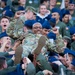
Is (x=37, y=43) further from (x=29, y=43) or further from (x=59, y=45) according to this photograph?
(x=59, y=45)

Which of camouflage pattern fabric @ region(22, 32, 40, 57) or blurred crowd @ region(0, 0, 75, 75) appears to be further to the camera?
camouflage pattern fabric @ region(22, 32, 40, 57)

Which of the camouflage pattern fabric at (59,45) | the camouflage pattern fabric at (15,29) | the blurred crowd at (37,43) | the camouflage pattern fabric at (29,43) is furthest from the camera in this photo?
the camouflage pattern fabric at (15,29)

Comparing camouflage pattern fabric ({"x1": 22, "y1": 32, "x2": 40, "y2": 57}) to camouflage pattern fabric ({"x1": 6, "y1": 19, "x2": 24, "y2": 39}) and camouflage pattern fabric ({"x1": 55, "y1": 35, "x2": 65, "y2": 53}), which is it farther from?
camouflage pattern fabric ({"x1": 55, "y1": 35, "x2": 65, "y2": 53})

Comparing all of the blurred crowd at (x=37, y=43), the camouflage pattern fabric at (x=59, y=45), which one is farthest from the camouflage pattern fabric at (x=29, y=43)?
the camouflage pattern fabric at (x=59, y=45)

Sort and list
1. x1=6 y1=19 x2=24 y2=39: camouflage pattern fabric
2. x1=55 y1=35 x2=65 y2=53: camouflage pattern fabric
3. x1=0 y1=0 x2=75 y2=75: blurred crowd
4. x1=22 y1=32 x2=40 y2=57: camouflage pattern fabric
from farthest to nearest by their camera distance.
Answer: x1=6 y1=19 x2=24 y2=39: camouflage pattern fabric
x1=55 y1=35 x2=65 y2=53: camouflage pattern fabric
x1=22 y1=32 x2=40 y2=57: camouflage pattern fabric
x1=0 y1=0 x2=75 y2=75: blurred crowd

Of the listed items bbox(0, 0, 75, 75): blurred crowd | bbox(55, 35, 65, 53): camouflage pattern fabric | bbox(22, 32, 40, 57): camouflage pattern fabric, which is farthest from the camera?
bbox(55, 35, 65, 53): camouflage pattern fabric

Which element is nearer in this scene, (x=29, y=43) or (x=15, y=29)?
(x=29, y=43)

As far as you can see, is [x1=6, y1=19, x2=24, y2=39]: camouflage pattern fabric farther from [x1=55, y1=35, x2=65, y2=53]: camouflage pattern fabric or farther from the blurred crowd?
[x1=55, y1=35, x2=65, y2=53]: camouflage pattern fabric

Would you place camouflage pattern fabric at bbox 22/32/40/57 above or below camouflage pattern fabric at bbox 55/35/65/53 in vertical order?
above

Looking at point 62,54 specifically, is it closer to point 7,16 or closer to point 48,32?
point 48,32

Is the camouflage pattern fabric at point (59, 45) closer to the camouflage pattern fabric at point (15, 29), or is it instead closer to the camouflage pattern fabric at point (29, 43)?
the camouflage pattern fabric at point (29, 43)

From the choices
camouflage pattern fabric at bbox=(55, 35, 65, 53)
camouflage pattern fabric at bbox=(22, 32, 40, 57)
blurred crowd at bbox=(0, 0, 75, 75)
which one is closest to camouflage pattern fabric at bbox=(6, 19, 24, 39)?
blurred crowd at bbox=(0, 0, 75, 75)

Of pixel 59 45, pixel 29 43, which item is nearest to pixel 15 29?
pixel 29 43

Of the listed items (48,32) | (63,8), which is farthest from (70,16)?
(48,32)
